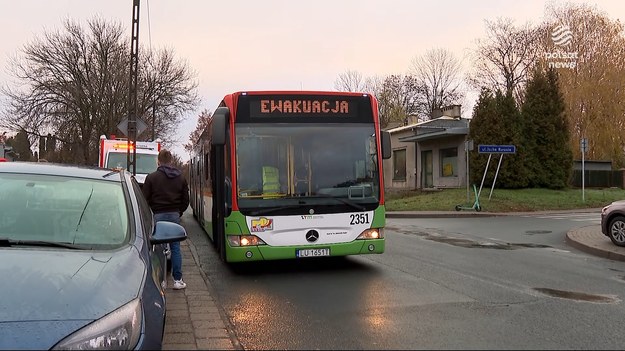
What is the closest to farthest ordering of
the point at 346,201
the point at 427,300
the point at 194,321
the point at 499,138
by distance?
the point at 194,321 < the point at 427,300 < the point at 346,201 < the point at 499,138

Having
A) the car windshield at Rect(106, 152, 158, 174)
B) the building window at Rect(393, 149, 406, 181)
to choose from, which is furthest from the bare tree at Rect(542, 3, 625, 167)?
the car windshield at Rect(106, 152, 158, 174)

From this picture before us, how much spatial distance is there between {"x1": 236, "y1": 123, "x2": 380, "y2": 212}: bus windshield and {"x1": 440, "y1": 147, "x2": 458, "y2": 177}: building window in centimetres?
2422

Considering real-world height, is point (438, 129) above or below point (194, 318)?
above

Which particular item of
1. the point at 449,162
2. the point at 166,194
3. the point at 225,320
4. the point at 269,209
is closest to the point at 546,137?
the point at 449,162

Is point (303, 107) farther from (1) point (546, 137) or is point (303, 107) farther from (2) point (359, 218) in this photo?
(1) point (546, 137)

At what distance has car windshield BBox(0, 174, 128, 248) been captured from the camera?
3793 mm

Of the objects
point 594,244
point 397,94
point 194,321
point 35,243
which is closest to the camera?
point 35,243

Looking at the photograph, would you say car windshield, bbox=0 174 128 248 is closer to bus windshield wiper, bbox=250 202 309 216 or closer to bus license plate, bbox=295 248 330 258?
bus windshield wiper, bbox=250 202 309 216

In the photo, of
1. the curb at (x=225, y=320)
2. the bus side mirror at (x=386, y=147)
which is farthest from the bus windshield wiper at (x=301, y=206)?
the curb at (x=225, y=320)

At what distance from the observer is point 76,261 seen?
3328mm

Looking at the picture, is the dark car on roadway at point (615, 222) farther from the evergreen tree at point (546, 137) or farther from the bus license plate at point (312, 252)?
the evergreen tree at point (546, 137)

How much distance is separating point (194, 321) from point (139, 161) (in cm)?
1542

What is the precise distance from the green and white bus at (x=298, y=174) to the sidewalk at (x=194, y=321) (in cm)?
121

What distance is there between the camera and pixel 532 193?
27.3 m
